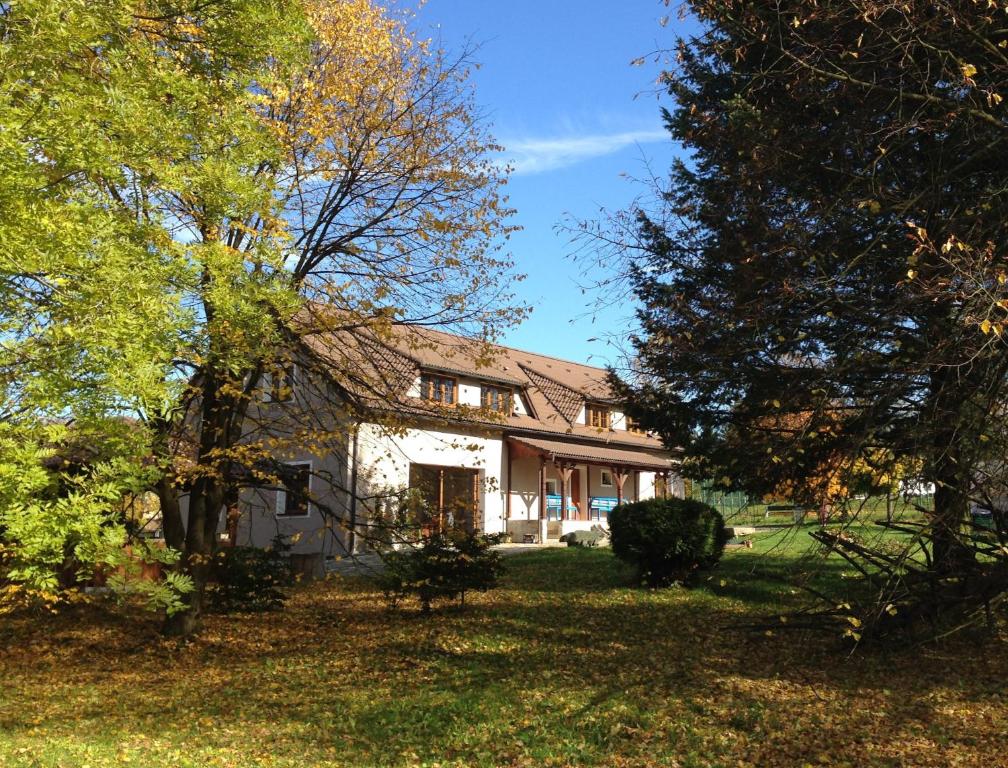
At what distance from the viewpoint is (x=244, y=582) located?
13.4 meters

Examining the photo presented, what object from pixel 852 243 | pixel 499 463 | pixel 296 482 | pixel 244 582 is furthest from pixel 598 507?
pixel 852 243

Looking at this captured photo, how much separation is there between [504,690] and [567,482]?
19.1 m

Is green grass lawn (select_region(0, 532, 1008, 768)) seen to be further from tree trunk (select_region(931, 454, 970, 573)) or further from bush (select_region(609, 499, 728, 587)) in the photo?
tree trunk (select_region(931, 454, 970, 573))

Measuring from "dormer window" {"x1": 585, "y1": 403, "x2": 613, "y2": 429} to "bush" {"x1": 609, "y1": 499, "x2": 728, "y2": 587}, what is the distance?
54.2ft

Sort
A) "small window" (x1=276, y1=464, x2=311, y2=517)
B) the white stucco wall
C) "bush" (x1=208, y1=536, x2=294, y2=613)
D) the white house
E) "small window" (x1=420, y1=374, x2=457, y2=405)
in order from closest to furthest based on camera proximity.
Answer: "small window" (x1=276, y1=464, x2=311, y2=517) < "bush" (x1=208, y1=536, x2=294, y2=613) < the white house < the white stucco wall < "small window" (x1=420, y1=374, x2=457, y2=405)

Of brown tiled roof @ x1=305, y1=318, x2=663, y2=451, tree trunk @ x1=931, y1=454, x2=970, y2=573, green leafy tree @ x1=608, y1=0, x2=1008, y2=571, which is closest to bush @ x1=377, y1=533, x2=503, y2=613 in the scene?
brown tiled roof @ x1=305, y1=318, x2=663, y2=451

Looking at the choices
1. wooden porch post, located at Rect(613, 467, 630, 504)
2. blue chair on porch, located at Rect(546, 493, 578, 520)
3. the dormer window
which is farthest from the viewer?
the dormer window

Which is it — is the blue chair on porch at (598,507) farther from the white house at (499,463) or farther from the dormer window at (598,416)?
the dormer window at (598,416)

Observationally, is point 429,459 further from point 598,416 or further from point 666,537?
point 666,537

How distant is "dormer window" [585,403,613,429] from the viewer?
1220 inches

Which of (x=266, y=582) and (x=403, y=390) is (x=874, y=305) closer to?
(x=403, y=390)

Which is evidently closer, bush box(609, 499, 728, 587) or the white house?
bush box(609, 499, 728, 587)

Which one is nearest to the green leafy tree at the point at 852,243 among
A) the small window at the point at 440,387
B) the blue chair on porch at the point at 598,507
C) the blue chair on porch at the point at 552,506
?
the small window at the point at 440,387

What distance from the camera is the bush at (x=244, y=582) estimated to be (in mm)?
13391
